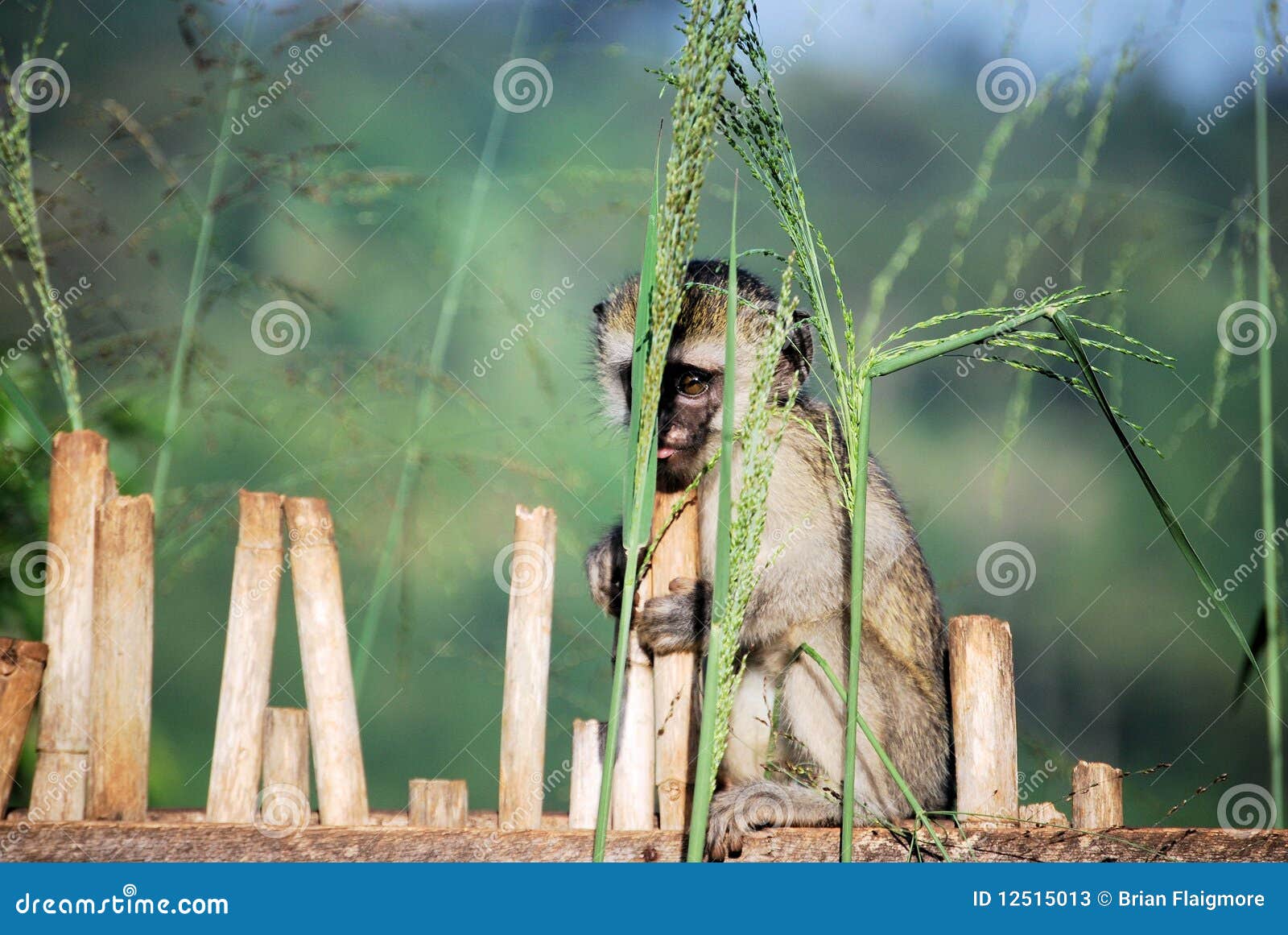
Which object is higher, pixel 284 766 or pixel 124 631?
pixel 124 631

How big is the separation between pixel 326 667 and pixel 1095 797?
63.2 inches

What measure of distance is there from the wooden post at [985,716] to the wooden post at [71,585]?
1.80 m

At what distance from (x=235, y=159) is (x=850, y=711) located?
3.32 metres

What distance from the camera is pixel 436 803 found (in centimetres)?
230

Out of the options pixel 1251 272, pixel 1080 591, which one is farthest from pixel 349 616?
pixel 1251 272

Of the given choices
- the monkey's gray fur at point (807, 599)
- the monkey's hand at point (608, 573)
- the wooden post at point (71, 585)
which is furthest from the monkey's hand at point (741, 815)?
the wooden post at point (71, 585)

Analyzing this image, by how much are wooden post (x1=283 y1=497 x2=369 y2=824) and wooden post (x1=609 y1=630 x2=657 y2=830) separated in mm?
530

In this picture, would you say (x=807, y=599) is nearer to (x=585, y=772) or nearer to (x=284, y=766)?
(x=585, y=772)

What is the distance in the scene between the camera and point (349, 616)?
4.29 m

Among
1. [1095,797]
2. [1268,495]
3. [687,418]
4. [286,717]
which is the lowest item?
[1095,797]

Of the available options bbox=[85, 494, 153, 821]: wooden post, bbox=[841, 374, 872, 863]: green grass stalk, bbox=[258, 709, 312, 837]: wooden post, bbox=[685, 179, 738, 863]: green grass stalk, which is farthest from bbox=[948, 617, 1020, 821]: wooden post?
bbox=[85, 494, 153, 821]: wooden post

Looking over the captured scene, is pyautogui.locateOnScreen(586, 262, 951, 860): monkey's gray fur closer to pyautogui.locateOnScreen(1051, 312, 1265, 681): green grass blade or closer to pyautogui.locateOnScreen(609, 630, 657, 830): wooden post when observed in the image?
pyautogui.locateOnScreen(609, 630, 657, 830): wooden post

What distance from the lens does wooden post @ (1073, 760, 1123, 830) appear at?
233cm

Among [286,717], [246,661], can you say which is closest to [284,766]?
[286,717]
